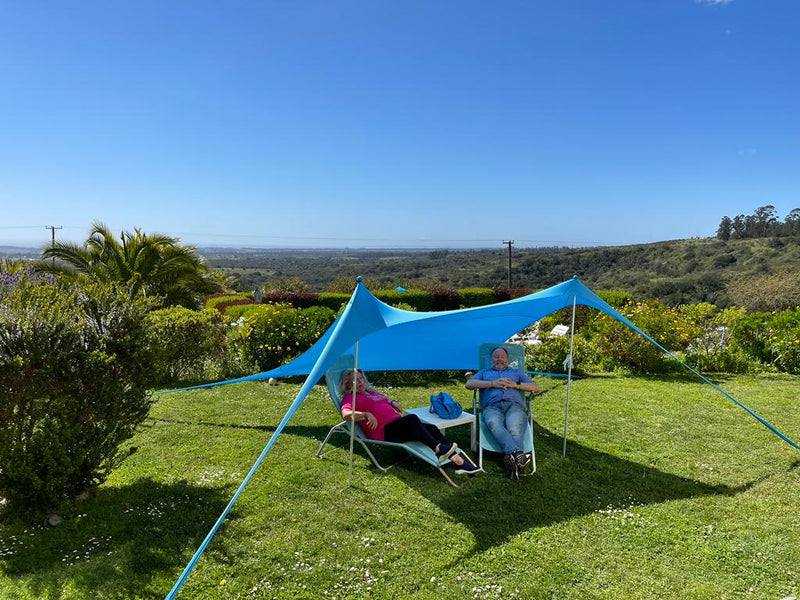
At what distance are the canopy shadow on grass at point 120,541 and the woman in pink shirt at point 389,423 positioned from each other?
1329mm

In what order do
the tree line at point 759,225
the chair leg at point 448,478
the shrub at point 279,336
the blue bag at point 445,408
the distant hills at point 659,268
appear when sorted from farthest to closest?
1. the tree line at point 759,225
2. the distant hills at point 659,268
3. the shrub at point 279,336
4. the blue bag at point 445,408
5. the chair leg at point 448,478

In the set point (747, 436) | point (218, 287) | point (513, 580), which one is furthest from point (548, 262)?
point (513, 580)

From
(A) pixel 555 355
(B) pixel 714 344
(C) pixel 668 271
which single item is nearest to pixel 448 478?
(A) pixel 555 355

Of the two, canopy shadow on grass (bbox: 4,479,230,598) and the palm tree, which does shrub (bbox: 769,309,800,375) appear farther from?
the palm tree

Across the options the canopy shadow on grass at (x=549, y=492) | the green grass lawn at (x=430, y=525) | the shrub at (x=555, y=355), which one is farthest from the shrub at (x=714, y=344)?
the canopy shadow on grass at (x=549, y=492)

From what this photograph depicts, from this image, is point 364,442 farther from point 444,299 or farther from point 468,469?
point 444,299

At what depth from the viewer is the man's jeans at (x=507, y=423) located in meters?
4.80

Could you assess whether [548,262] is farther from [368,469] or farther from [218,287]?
[368,469]

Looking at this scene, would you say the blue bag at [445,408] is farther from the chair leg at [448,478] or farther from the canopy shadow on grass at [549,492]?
the chair leg at [448,478]

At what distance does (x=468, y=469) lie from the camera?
4.52 metres

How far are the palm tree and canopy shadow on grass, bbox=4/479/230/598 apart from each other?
8.78 meters

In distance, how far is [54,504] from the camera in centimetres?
365

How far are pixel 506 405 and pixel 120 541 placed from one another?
3401mm

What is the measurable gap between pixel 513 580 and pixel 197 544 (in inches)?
81.2
